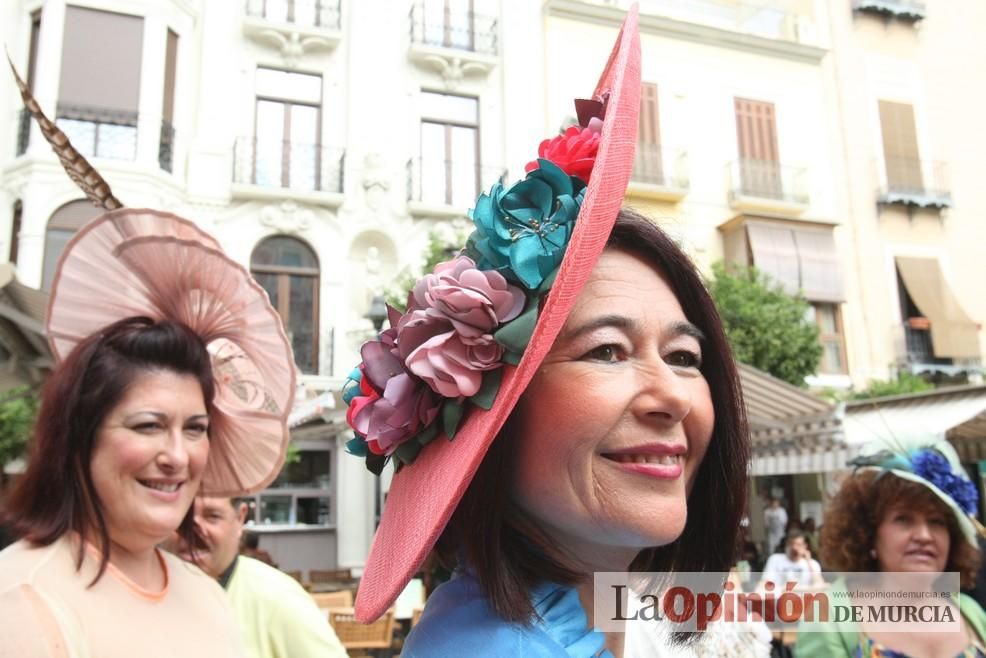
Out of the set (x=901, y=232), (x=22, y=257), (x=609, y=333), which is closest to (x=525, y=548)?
(x=609, y=333)

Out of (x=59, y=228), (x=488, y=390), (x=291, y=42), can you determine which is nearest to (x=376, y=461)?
(x=488, y=390)

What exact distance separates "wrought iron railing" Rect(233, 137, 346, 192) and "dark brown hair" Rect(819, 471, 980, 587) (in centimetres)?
1135

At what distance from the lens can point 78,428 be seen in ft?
5.58

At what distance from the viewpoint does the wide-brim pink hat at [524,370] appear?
3.01 feet

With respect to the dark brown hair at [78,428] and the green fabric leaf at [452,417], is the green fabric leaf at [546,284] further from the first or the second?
the dark brown hair at [78,428]

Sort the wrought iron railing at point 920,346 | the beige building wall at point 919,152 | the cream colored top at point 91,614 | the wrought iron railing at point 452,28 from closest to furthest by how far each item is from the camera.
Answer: the cream colored top at point 91,614
the wrought iron railing at point 452,28
the wrought iron railing at point 920,346
the beige building wall at point 919,152

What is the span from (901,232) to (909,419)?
1133 centimetres

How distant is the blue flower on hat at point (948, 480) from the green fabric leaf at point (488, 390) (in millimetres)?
1694

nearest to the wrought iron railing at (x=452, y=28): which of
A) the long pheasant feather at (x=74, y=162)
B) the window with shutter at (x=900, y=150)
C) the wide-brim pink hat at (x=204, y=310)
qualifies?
the window with shutter at (x=900, y=150)

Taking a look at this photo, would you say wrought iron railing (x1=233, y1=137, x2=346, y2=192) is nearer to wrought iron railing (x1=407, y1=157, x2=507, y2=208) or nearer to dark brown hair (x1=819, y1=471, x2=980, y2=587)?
wrought iron railing (x1=407, y1=157, x2=507, y2=208)

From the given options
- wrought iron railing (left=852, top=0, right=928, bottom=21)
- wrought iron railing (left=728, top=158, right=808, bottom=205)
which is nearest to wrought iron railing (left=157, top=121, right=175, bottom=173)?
wrought iron railing (left=728, top=158, right=808, bottom=205)

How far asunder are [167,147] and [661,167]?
331 inches

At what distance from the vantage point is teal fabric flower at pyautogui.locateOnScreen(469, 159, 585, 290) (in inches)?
39.9

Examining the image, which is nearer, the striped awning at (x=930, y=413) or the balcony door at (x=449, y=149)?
the striped awning at (x=930, y=413)
